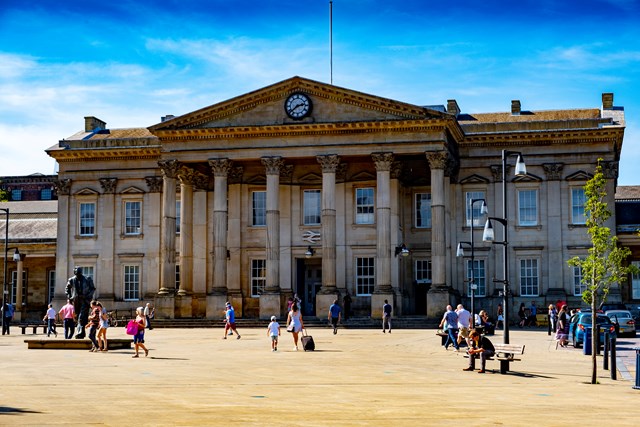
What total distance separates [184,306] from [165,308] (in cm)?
186

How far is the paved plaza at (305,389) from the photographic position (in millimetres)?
16328

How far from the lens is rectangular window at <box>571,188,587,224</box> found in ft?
186

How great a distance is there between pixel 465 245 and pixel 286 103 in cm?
1388

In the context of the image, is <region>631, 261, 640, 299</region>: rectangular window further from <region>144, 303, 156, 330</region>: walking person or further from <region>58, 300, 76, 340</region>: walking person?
<region>58, 300, 76, 340</region>: walking person

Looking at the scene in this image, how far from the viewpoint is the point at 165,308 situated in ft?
184

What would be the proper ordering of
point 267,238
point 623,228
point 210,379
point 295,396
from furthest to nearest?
point 623,228, point 267,238, point 210,379, point 295,396

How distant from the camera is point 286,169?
57.5 m

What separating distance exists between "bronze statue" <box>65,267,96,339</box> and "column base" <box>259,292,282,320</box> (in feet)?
Answer: 52.8

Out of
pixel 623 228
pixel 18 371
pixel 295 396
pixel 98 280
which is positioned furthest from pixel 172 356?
pixel 623 228

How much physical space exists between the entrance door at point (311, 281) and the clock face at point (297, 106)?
9610mm

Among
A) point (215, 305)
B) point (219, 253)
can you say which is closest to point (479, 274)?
point (219, 253)

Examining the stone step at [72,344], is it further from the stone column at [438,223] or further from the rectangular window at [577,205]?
the rectangular window at [577,205]

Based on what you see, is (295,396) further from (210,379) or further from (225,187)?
(225,187)

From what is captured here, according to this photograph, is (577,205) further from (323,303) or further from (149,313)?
(149,313)
